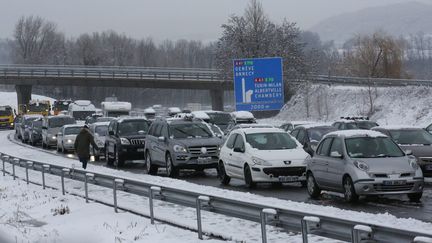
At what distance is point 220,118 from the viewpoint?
41.2 meters

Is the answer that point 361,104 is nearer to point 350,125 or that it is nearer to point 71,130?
point 71,130

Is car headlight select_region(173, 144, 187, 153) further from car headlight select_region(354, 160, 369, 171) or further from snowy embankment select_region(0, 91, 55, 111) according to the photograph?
snowy embankment select_region(0, 91, 55, 111)

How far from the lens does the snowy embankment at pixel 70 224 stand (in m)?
12.6

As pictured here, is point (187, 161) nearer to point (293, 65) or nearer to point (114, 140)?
point (114, 140)

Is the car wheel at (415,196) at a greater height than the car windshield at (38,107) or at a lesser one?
lesser

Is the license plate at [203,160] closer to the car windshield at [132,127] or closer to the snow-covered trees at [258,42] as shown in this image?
the car windshield at [132,127]

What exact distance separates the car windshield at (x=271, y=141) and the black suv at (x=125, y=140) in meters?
9.79

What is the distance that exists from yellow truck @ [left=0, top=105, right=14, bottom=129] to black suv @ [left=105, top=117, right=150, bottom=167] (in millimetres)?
50899

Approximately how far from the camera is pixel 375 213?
1405 centimetres

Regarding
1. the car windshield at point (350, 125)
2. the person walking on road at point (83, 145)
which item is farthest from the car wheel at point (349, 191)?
the car windshield at point (350, 125)

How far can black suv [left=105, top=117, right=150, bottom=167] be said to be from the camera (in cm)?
2988

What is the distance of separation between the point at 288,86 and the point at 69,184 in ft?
182

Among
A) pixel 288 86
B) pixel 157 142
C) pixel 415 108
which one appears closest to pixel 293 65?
pixel 288 86

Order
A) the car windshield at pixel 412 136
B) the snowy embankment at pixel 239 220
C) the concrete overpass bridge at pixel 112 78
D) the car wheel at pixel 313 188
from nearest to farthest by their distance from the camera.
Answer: the snowy embankment at pixel 239 220
the car wheel at pixel 313 188
the car windshield at pixel 412 136
the concrete overpass bridge at pixel 112 78
